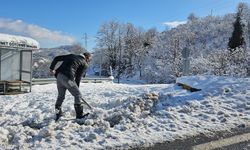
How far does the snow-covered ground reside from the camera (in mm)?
6300

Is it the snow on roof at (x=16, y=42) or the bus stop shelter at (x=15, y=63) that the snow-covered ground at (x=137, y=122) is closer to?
the snow on roof at (x=16, y=42)

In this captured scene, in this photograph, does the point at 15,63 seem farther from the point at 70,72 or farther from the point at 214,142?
the point at 214,142

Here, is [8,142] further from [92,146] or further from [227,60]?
[227,60]

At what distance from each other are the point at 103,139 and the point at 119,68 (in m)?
66.8

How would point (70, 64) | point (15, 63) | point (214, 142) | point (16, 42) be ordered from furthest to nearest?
point (15, 63) < point (16, 42) < point (70, 64) < point (214, 142)

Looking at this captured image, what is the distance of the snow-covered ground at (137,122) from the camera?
20.7 ft

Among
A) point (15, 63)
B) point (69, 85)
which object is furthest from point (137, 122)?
point (15, 63)

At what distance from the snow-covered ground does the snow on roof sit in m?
7.53

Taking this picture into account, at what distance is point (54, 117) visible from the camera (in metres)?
8.48

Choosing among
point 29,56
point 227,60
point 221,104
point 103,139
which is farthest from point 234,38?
point 103,139

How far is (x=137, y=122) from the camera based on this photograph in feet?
24.7

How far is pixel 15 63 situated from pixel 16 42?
69.8 inches

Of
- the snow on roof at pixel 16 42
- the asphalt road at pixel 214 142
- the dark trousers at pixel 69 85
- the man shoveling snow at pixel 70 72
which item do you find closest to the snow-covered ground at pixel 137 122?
the asphalt road at pixel 214 142

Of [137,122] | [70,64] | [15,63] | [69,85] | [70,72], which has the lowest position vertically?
[137,122]
